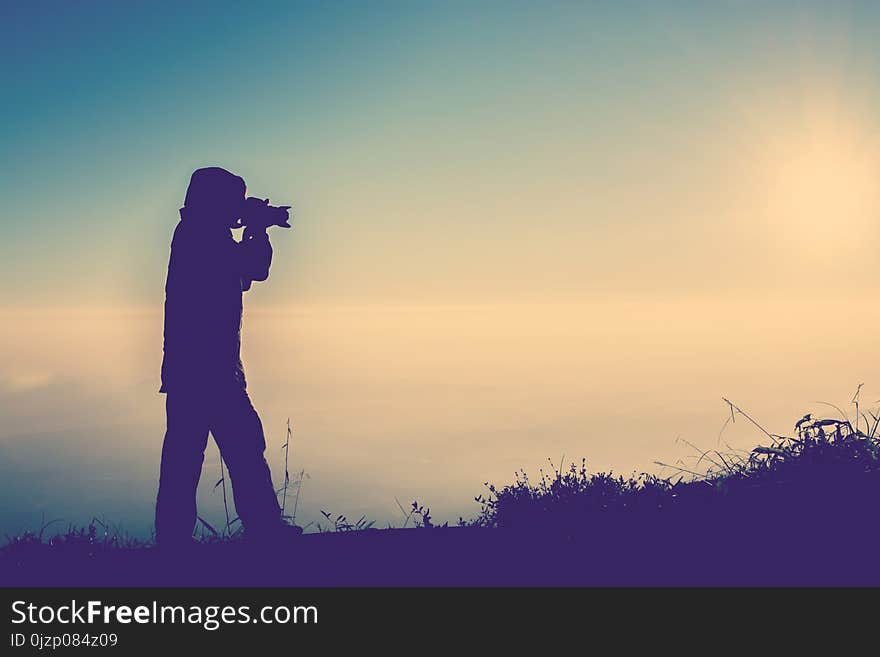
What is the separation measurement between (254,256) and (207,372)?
1.18m

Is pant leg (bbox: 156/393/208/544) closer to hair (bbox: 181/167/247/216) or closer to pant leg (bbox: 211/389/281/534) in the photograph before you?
pant leg (bbox: 211/389/281/534)

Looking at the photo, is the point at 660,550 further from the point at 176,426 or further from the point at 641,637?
the point at 176,426

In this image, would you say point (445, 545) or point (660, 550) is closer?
point (660, 550)

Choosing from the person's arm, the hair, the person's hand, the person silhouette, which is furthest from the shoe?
the hair

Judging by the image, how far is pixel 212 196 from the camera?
7.17 metres

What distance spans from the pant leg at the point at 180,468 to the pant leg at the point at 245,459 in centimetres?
19

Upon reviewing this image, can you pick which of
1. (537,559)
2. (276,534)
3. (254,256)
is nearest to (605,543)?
(537,559)

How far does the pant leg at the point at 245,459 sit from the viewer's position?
275 inches

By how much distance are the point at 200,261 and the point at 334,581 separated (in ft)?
10.5

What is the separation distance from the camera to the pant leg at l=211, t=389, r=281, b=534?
6988mm

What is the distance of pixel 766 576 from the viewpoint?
5.05m

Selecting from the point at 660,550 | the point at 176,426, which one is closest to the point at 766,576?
the point at 660,550

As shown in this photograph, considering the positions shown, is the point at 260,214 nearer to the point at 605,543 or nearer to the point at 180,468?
the point at 180,468

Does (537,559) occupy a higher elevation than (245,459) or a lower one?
lower
